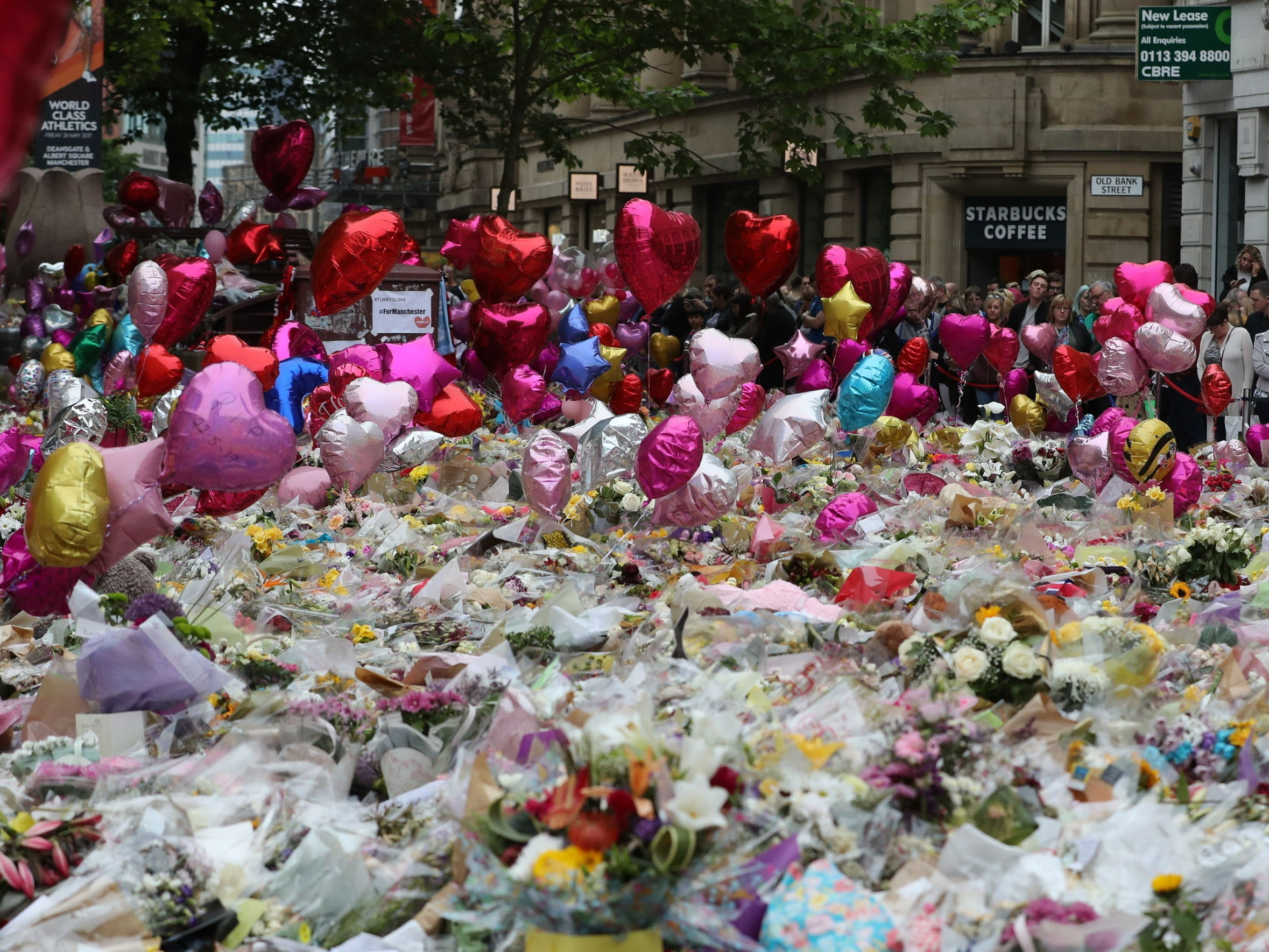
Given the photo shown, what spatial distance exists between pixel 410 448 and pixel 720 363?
155cm

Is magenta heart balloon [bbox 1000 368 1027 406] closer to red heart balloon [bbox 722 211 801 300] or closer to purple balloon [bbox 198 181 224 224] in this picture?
red heart balloon [bbox 722 211 801 300]

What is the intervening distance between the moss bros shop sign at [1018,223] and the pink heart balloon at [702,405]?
43.4 feet

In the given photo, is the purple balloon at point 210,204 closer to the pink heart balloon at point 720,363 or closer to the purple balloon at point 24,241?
the purple balloon at point 24,241

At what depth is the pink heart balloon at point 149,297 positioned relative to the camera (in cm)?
922

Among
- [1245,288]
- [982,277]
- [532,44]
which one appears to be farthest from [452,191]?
[1245,288]

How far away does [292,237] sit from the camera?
13852mm

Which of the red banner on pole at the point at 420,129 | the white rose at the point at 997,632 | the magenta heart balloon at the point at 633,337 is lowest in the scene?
the white rose at the point at 997,632

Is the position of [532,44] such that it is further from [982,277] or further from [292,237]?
[982,277]

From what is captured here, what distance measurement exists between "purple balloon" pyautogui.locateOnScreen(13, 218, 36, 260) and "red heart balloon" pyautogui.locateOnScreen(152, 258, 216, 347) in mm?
10790

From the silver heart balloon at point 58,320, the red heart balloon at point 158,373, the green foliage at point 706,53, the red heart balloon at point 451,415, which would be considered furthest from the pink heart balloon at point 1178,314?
the silver heart balloon at point 58,320

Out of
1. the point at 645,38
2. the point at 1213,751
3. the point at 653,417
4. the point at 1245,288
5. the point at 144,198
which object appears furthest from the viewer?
the point at 645,38

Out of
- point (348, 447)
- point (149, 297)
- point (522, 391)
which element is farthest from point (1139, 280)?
point (149, 297)

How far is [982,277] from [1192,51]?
5820 mm

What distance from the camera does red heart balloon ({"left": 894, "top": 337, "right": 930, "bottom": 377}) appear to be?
10.2 metres
